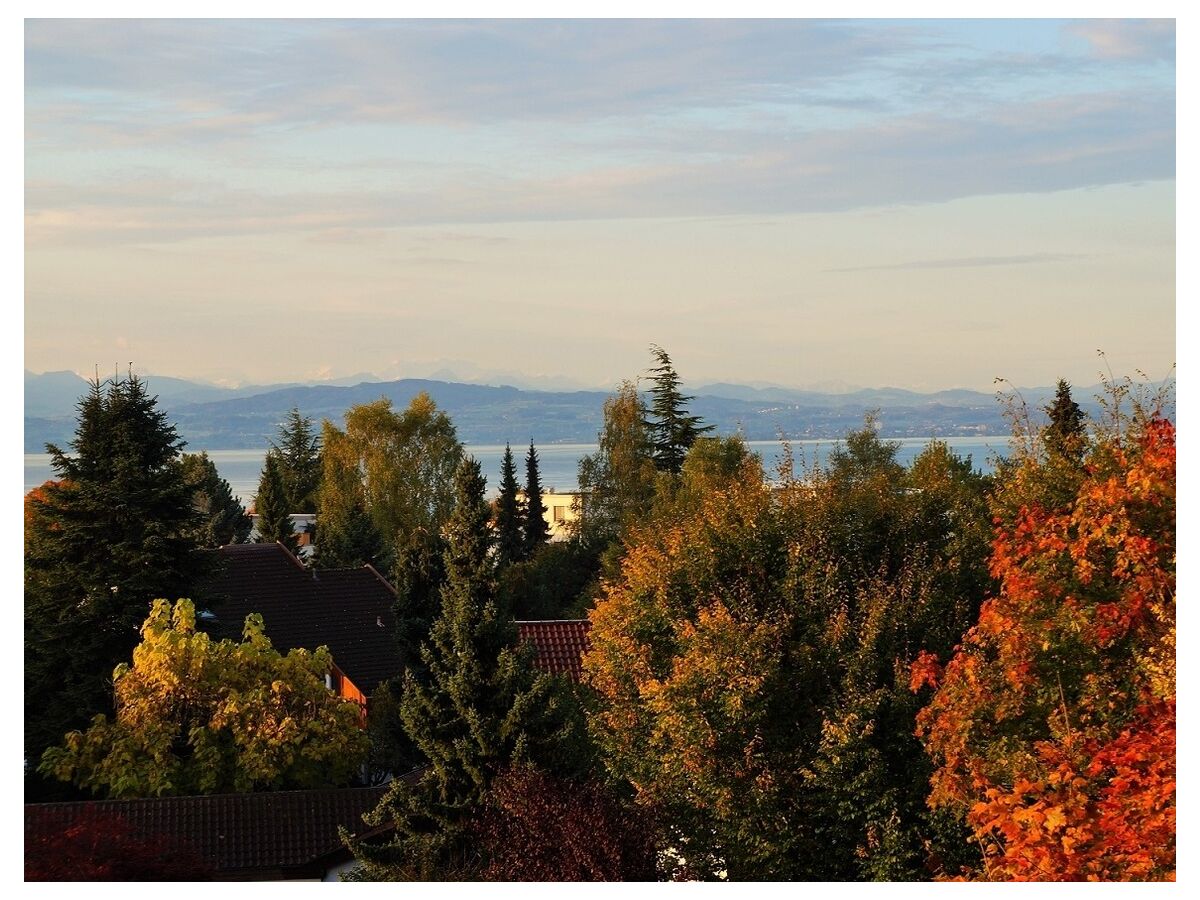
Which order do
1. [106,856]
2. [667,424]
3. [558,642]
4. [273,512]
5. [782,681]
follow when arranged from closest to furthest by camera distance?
1. [106,856]
2. [782,681]
3. [558,642]
4. [667,424]
5. [273,512]

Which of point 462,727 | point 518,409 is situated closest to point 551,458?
point 518,409

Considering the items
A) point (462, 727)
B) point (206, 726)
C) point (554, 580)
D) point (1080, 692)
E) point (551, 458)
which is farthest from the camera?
point (551, 458)

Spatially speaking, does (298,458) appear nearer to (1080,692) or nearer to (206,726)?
(206,726)

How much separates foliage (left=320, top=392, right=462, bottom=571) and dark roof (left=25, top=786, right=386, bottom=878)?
37.3 metres

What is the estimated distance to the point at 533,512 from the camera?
204ft

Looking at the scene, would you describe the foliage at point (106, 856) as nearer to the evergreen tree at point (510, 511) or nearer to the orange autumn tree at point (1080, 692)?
the orange autumn tree at point (1080, 692)

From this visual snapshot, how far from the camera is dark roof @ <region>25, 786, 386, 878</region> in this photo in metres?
17.7

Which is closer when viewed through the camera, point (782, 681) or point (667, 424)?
point (782, 681)

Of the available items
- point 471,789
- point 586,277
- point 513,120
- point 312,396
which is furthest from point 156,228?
point 312,396

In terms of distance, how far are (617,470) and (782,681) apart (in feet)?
115

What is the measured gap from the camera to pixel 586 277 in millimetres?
42531

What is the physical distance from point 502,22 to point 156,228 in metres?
17.8

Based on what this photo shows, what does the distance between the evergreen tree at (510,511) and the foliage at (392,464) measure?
8.98 feet
